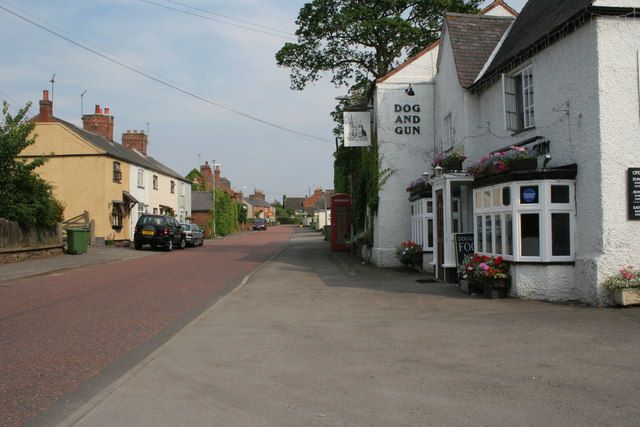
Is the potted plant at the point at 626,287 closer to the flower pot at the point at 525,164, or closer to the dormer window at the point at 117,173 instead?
the flower pot at the point at 525,164

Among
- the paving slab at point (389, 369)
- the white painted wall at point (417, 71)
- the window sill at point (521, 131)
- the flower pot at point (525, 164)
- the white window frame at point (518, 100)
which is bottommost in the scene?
the paving slab at point (389, 369)

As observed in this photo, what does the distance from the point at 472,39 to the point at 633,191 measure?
8.53 m

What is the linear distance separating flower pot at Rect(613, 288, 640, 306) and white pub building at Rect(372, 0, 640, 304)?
0.93 feet

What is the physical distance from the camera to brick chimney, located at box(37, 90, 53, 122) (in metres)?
33.7

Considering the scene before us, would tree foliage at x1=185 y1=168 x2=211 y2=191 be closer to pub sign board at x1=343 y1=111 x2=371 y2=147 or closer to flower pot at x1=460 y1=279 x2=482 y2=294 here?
pub sign board at x1=343 y1=111 x2=371 y2=147

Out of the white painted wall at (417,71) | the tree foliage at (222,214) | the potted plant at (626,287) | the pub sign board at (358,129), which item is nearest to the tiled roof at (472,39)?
the white painted wall at (417,71)

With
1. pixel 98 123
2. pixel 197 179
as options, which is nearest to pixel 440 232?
pixel 98 123

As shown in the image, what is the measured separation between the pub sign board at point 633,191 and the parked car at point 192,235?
29530mm

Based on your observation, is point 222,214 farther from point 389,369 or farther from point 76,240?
point 389,369

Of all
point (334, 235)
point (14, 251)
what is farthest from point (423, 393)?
point (334, 235)

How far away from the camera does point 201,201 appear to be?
6444 cm

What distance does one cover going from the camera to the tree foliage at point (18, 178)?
22562 millimetres

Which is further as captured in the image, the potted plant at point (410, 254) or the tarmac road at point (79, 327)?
the potted plant at point (410, 254)

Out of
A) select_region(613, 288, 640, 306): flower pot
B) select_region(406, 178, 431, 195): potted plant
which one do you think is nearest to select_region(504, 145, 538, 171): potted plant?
select_region(613, 288, 640, 306): flower pot
